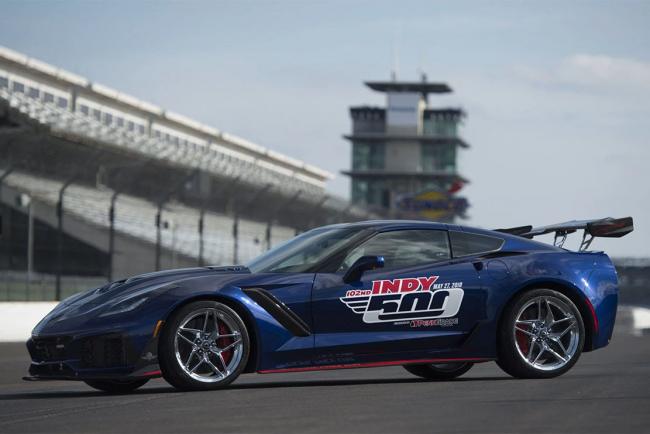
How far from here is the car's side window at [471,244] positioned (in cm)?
973

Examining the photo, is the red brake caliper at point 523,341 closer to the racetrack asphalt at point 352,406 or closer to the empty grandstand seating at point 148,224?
the racetrack asphalt at point 352,406

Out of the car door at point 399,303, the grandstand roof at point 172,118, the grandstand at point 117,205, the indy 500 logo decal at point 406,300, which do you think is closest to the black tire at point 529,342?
the car door at point 399,303

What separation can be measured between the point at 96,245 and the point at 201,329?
26.1 m

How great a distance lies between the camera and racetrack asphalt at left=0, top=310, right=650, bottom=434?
6590 millimetres

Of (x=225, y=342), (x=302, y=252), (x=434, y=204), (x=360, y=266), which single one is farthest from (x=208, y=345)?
(x=434, y=204)

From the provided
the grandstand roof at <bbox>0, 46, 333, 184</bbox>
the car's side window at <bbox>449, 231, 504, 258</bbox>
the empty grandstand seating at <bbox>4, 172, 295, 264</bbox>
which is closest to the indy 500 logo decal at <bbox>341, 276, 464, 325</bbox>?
the car's side window at <bbox>449, 231, 504, 258</bbox>

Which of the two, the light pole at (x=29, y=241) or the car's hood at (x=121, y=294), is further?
the light pole at (x=29, y=241)

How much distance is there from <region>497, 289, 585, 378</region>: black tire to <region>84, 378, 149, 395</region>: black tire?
2598mm

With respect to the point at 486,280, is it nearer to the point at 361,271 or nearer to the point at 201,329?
the point at 361,271

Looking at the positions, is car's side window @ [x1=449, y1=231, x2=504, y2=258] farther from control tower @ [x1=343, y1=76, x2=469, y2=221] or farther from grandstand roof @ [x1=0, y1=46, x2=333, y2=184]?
control tower @ [x1=343, y1=76, x2=469, y2=221]

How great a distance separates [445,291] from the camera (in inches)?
371

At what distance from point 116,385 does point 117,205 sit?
3493 cm

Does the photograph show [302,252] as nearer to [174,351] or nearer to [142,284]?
[142,284]

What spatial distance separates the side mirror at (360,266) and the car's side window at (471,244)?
2.57 feet
